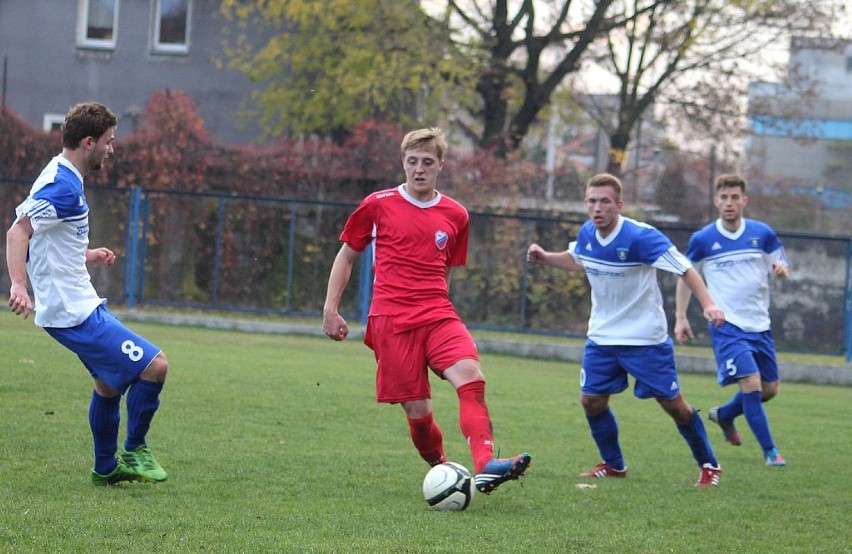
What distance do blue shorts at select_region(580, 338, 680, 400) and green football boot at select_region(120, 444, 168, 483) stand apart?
106 inches

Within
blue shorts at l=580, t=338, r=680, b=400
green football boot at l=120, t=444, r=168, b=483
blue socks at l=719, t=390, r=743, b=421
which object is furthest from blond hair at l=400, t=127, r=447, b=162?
blue socks at l=719, t=390, r=743, b=421

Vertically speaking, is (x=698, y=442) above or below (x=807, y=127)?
below

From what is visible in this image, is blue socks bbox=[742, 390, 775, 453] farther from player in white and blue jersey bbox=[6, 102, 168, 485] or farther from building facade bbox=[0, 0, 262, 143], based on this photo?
building facade bbox=[0, 0, 262, 143]

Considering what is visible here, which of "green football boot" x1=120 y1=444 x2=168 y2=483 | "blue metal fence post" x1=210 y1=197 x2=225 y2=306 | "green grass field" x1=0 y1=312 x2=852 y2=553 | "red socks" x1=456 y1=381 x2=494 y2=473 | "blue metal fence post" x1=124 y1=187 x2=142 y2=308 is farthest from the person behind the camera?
"blue metal fence post" x1=210 y1=197 x2=225 y2=306

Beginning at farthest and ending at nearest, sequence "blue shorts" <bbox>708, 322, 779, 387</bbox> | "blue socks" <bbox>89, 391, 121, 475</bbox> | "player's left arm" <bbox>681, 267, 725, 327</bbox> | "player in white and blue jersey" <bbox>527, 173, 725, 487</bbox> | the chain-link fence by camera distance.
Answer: the chain-link fence
"blue shorts" <bbox>708, 322, 779, 387</bbox>
"player in white and blue jersey" <bbox>527, 173, 725, 487</bbox>
"player's left arm" <bbox>681, 267, 725, 327</bbox>
"blue socks" <bbox>89, 391, 121, 475</bbox>

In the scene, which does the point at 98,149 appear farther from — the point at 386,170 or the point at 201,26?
the point at 201,26

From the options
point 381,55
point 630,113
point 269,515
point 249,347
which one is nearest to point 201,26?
point 381,55

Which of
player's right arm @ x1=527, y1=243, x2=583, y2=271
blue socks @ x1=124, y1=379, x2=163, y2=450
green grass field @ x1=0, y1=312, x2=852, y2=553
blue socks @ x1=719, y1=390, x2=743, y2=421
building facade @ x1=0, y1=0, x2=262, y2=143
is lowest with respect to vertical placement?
green grass field @ x1=0, y1=312, x2=852, y2=553

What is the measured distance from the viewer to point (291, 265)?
19.1 meters

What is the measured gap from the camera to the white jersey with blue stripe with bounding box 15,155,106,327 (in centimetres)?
579

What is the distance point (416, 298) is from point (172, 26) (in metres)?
22.1

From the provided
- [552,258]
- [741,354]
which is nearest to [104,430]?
[552,258]

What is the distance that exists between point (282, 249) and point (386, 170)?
2.95 metres

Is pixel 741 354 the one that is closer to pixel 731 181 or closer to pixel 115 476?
pixel 731 181
